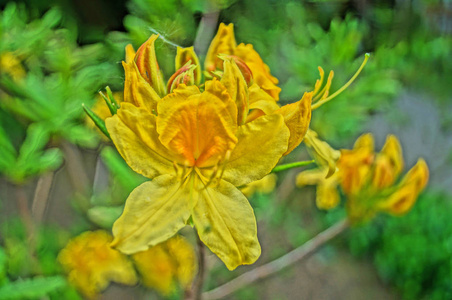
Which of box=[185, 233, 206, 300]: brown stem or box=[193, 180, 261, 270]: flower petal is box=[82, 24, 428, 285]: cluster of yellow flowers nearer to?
box=[193, 180, 261, 270]: flower petal

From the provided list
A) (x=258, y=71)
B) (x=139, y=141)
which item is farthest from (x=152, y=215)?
(x=258, y=71)

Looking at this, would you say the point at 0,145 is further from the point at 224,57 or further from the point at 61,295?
the point at 224,57

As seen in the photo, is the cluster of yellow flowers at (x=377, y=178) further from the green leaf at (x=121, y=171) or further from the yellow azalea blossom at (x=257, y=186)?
the green leaf at (x=121, y=171)

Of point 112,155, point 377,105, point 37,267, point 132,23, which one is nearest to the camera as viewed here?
point 132,23

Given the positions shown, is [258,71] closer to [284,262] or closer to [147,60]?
[147,60]

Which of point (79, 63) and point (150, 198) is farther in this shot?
point (79, 63)

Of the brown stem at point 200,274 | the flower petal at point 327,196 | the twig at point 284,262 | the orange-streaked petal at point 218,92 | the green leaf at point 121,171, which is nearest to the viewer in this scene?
the orange-streaked petal at point 218,92

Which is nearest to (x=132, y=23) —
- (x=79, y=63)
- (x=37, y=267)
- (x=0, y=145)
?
(x=79, y=63)

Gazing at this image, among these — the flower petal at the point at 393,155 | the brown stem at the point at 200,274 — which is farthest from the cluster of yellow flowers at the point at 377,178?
the brown stem at the point at 200,274
